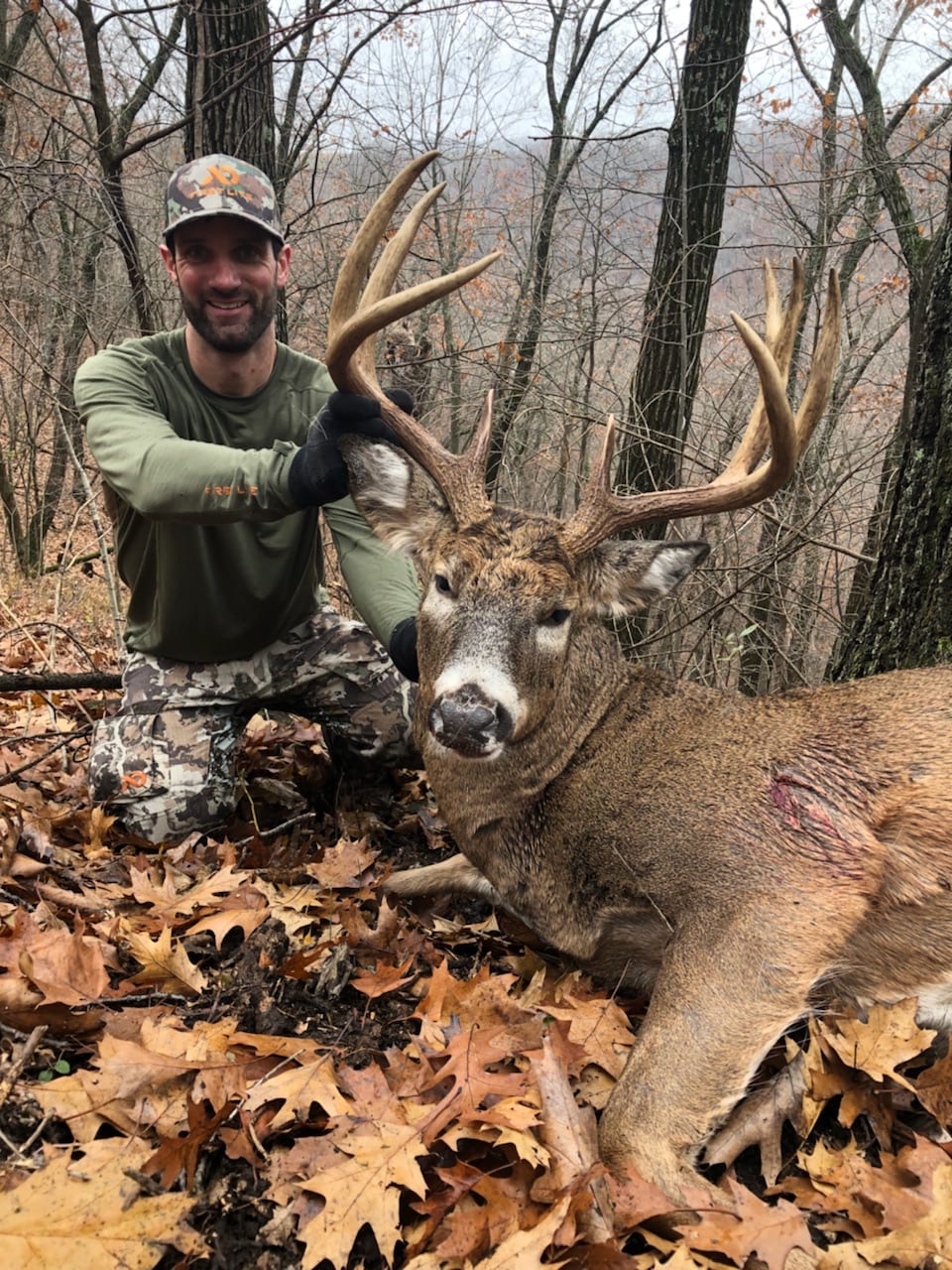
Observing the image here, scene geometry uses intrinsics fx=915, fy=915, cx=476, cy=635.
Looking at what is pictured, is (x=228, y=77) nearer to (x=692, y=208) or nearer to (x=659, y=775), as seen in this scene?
(x=692, y=208)

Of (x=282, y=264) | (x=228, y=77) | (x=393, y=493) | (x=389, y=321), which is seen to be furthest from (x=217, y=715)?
(x=228, y=77)

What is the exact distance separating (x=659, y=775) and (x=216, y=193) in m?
3.56

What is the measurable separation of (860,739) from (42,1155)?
292 centimetres

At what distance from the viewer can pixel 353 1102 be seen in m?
2.62

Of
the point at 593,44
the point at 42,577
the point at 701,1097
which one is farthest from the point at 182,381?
the point at 593,44

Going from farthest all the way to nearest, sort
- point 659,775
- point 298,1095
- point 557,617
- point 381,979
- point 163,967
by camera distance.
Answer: point 557,617 < point 659,775 < point 381,979 < point 163,967 < point 298,1095

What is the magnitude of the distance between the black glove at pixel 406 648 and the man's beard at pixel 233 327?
5.50ft

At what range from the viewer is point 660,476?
7.18m

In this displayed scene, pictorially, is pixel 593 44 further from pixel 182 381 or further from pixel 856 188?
pixel 182 381

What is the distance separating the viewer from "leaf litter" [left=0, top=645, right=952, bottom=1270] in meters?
2.21

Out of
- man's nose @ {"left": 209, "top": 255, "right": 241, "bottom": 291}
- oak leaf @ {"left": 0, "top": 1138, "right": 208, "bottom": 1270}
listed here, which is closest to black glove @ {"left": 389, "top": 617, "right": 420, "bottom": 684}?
man's nose @ {"left": 209, "top": 255, "right": 241, "bottom": 291}

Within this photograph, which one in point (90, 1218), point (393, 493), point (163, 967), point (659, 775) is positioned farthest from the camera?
point (393, 493)

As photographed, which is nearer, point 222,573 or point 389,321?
point 389,321

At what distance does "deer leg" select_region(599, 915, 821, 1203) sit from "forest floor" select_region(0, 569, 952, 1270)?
0.41ft
